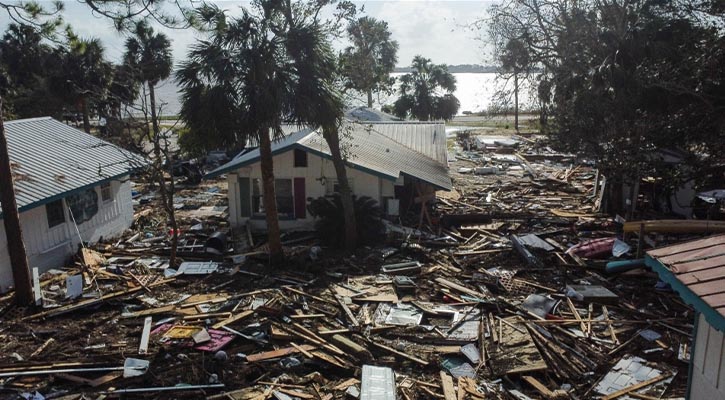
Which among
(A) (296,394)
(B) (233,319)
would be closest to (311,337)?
(B) (233,319)

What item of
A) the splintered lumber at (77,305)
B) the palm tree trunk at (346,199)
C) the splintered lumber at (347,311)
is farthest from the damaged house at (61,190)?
the splintered lumber at (347,311)

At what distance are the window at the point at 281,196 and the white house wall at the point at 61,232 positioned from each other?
16.9 ft

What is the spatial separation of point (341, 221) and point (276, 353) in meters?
9.23

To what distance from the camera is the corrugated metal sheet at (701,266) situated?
5.39 meters

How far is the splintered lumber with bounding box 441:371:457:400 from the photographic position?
9.38 meters

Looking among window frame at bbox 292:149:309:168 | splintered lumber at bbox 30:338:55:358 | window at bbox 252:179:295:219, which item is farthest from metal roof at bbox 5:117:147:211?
window frame at bbox 292:149:309:168

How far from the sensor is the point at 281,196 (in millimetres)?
21891

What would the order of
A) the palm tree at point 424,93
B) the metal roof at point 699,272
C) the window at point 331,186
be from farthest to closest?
the palm tree at point 424,93 < the window at point 331,186 < the metal roof at point 699,272

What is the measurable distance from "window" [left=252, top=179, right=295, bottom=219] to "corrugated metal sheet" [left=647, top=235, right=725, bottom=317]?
646 inches

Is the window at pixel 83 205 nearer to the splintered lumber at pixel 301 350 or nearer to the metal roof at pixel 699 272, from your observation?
the splintered lumber at pixel 301 350

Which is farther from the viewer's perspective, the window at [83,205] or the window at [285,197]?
the window at [285,197]

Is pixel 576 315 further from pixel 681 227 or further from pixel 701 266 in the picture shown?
pixel 701 266

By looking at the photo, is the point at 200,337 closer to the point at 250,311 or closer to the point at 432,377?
the point at 250,311

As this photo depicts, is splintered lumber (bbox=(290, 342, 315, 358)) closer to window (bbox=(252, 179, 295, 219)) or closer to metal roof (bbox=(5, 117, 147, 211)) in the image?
metal roof (bbox=(5, 117, 147, 211))
